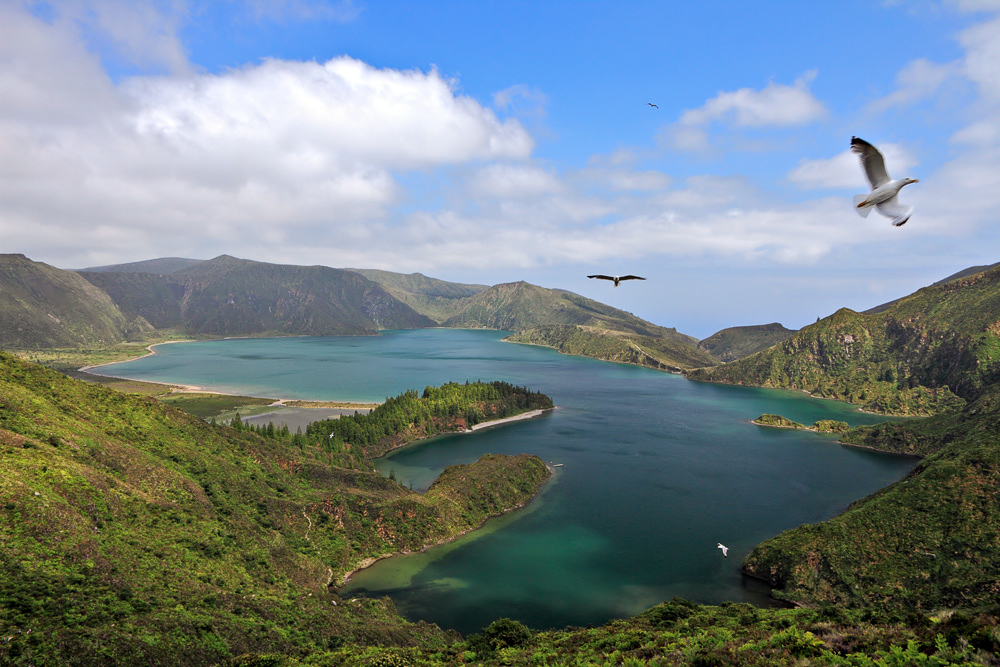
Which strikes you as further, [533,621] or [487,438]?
[487,438]

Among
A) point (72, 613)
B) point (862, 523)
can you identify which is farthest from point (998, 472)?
point (72, 613)

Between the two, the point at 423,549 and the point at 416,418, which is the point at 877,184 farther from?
the point at 416,418

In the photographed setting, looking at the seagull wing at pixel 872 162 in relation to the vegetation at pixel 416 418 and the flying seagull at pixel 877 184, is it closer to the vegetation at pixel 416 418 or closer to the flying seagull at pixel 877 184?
the flying seagull at pixel 877 184

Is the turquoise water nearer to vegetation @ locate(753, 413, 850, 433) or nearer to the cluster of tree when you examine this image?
vegetation @ locate(753, 413, 850, 433)

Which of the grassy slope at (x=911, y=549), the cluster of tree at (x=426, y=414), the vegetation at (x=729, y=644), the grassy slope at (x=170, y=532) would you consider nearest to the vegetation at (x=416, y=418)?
the cluster of tree at (x=426, y=414)

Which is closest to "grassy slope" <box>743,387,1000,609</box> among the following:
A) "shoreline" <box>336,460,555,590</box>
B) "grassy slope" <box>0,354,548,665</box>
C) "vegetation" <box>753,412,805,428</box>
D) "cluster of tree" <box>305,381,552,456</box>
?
"shoreline" <box>336,460,555,590</box>

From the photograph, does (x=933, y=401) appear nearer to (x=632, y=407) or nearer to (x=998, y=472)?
(x=632, y=407)
